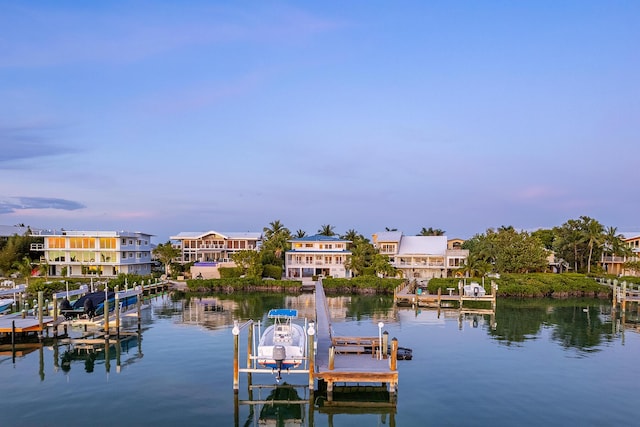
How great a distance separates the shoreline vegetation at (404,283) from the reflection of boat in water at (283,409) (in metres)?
41.6

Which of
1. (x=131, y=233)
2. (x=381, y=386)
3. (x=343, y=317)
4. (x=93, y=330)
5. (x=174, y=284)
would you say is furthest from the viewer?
(x=131, y=233)

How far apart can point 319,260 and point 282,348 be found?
57.9 meters

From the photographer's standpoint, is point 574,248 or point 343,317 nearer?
point 343,317

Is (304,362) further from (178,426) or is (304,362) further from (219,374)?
Answer: (178,426)

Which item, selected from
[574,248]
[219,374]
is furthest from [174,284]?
[574,248]

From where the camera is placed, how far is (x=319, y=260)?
80.8 meters

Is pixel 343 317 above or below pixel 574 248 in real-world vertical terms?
below

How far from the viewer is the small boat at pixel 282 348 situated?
22992 mm

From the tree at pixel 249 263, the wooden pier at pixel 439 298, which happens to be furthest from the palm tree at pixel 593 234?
the tree at pixel 249 263

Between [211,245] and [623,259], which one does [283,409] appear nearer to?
[211,245]

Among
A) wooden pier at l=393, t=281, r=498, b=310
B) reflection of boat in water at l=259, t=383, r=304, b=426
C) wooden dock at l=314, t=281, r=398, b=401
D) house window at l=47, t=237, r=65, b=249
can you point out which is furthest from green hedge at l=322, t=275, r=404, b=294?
reflection of boat in water at l=259, t=383, r=304, b=426

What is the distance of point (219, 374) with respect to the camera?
26.6 metres

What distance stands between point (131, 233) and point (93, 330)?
4381 cm

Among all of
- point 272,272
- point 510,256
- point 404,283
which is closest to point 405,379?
point 404,283
